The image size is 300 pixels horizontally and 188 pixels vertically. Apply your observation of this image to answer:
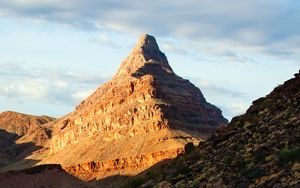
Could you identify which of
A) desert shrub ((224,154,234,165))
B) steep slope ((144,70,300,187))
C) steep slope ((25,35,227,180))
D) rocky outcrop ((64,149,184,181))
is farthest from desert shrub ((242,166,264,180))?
steep slope ((25,35,227,180))

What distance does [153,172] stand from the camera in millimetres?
22328

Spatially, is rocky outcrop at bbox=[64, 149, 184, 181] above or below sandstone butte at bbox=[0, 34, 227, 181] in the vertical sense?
below

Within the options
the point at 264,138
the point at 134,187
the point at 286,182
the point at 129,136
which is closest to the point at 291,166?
the point at 286,182

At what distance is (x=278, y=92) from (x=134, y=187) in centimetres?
579

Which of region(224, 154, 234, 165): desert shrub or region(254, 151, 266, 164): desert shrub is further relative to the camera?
region(224, 154, 234, 165): desert shrub

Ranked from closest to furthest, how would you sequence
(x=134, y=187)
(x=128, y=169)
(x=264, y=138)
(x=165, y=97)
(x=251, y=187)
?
(x=251, y=187), (x=264, y=138), (x=134, y=187), (x=128, y=169), (x=165, y=97)

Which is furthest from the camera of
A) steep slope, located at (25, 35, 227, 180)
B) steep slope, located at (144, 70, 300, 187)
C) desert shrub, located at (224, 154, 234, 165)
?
steep slope, located at (25, 35, 227, 180)

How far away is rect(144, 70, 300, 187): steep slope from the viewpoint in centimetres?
1486

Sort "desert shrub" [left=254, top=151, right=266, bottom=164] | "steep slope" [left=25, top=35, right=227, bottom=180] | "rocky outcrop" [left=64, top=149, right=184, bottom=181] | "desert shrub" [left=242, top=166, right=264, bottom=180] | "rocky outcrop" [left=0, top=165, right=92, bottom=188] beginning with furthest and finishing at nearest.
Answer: "steep slope" [left=25, top=35, right=227, bottom=180], "rocky outcrop" [left=64, top=149, right=184, bottom=181], "rocky outcrop" [left=0, top=165, right=92, bottom=188], "desert shrub" [left=254, top=151, right=266, bottom=164], "desert shrub" [left=242, top=166, right=264, bottom=180]

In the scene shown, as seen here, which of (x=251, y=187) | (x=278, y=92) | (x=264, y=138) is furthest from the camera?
(x=278, y=92)

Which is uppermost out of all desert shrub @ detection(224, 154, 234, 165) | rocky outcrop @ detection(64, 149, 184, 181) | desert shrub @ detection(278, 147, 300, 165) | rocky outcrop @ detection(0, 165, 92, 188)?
rocky outcrop @ detection(64, 149, 184, 181)

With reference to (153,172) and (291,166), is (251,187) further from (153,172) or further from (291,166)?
(153,172)

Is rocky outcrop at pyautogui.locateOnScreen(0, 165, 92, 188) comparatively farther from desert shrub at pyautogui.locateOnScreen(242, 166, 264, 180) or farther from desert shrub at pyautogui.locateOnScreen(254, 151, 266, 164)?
desert shrub at pyautogui.locateOnScreen(242, 166, 264, 180)

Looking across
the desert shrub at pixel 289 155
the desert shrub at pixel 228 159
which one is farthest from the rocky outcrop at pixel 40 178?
the desert shrub at pixel 289 155
